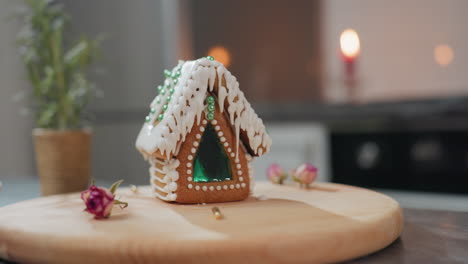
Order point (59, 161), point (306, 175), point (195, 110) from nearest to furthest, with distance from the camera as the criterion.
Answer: point (195, 110), point (306, 175), point (59, 161)

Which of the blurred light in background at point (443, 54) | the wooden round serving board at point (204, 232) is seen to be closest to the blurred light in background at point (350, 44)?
the blurred light in background at point (443, 54)

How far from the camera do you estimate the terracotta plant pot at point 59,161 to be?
3.83ft

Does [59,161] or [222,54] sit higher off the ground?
[222,54]

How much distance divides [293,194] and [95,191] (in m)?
0.35

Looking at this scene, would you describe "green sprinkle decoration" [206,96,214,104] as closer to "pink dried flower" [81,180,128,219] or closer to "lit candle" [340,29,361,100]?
"pink dried flower" [81,180,128,219]

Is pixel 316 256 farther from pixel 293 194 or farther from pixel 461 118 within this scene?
pixel 461 118

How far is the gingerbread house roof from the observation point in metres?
0.73

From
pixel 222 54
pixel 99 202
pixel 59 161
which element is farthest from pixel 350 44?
pixel 99 202

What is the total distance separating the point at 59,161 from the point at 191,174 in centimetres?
55

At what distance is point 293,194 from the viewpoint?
32.2 inches

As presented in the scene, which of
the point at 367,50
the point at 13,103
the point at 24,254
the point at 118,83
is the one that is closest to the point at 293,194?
the point at 24,254

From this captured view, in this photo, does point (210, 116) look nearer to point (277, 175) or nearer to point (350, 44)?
point (277, 175)

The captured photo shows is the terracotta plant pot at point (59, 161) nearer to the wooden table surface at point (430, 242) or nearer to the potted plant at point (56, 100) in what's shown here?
the potted plant at point (56, 100)

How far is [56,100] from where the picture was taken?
49.8 inches
